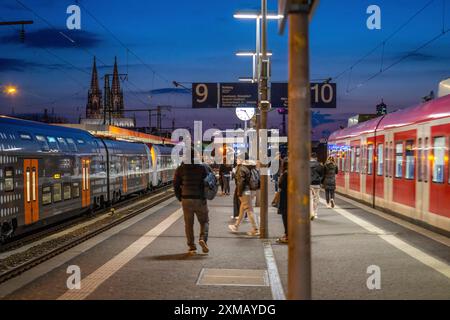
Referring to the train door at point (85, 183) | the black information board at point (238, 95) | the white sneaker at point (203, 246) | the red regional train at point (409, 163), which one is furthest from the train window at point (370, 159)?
the white sneaker at point (203, 246)

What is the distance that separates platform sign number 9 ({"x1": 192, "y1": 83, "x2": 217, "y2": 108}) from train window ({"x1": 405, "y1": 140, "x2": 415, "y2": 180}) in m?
6.62

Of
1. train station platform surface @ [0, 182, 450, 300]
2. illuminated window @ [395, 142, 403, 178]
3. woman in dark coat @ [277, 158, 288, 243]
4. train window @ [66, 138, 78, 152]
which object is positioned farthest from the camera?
train window @ [66, 138, 78, 152]

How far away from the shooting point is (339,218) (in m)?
17.0

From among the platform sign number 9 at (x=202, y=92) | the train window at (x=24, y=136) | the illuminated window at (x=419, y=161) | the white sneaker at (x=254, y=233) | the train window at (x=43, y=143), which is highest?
the platform sign number 9 at (x=202, y=92)

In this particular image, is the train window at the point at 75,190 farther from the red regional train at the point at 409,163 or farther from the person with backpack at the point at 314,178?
the red regional train at the point at 409,163

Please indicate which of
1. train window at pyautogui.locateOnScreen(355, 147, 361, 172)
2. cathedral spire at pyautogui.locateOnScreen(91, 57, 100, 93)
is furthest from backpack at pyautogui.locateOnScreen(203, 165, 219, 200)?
cathedral spire at pyautogui.locateOnScreen(91, 57, 100, 93)

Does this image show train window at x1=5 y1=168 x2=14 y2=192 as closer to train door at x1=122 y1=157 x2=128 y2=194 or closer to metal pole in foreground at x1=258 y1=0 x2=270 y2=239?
metal pole in foreground at x1=258 y1=0 x2=270 y2=239

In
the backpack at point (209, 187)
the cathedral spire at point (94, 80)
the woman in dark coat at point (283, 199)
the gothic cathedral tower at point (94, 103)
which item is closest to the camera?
the backpack at point (209, 187)

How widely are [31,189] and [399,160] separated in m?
9.67

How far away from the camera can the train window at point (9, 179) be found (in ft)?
39.1

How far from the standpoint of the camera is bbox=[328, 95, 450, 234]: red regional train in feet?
43.8

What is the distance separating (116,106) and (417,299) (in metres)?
138

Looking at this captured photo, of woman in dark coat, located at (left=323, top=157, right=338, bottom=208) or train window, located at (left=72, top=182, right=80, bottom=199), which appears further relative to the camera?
woman in dark coat, located at (left=323, top=157, right=338, bottom=208)

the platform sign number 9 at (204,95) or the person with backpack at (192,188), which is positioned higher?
the platform sign number 9 at (204,95)
